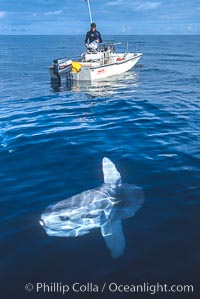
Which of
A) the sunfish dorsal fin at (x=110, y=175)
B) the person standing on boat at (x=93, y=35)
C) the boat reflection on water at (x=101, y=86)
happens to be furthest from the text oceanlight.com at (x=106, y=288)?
the person standing on boat at (x=93, y=35)

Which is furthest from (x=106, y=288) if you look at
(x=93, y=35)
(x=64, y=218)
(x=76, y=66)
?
(x=93, y=35)

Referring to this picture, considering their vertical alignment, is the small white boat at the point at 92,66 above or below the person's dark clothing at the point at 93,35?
below

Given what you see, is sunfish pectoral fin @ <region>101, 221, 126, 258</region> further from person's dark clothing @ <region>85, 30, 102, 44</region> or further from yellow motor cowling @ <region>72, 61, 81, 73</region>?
person's dark clothing @ <region>85, 30, 102, 44</region>

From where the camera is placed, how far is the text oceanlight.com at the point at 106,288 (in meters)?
5.42

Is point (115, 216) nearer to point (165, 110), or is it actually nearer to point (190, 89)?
point (165, 110)

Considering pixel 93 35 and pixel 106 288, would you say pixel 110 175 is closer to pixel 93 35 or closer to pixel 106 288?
pixel 106 288

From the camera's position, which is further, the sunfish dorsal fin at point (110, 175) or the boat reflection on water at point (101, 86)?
the boat reflection on water at point (101, 86)

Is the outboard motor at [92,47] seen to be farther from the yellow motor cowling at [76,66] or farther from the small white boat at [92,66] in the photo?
the yellow motor cowling at [76,66]

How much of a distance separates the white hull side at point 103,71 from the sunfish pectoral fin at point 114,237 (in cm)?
2151

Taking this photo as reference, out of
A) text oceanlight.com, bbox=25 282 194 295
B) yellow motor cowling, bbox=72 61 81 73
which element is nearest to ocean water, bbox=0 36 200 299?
text oceanlight.com, bbox=25 282 194 295

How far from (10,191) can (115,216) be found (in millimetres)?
3340

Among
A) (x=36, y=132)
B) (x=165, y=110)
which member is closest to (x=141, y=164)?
(x=36, y=132)

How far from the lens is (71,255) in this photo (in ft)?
20.4

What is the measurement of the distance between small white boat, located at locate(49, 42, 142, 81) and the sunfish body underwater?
20.0 meters
